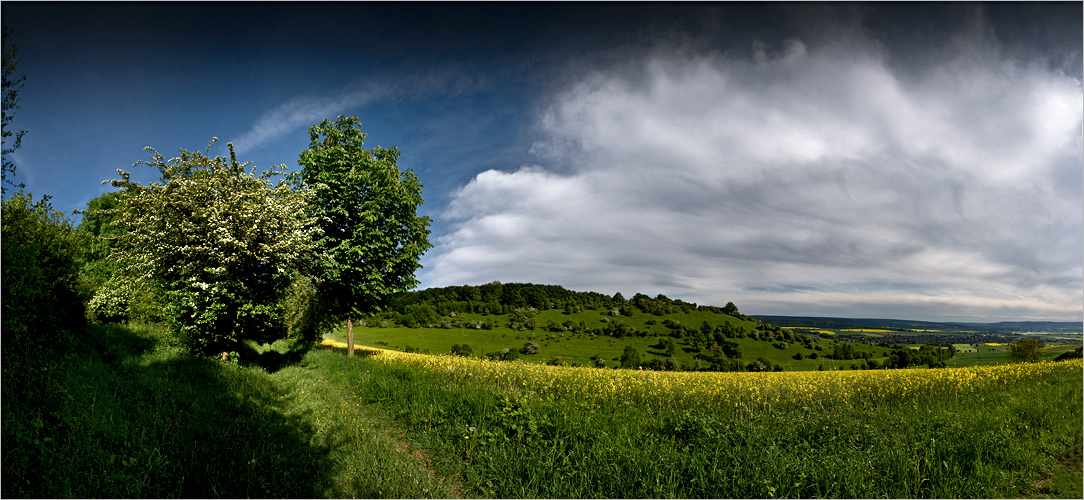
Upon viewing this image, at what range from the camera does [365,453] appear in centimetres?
592

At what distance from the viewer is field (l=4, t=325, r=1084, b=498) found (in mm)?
5086

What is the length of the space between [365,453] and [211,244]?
1072 centimetres

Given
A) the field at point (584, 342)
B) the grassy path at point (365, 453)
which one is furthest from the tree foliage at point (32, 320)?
the field at point (584, 342)

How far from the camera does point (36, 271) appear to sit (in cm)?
771

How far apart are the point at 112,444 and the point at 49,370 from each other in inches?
148

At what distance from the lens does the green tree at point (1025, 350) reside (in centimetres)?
2479

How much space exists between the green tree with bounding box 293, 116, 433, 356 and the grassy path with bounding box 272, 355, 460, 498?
8.09 m

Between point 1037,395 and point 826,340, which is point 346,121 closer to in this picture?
point 1037,395

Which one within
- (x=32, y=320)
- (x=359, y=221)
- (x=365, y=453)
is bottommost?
(x=365, y=453)

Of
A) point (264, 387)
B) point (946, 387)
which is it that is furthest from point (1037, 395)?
point (264, 387)

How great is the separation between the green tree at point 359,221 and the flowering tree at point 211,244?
290 cm

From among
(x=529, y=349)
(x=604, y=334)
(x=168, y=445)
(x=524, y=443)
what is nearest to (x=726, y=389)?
(x=524, y=443)

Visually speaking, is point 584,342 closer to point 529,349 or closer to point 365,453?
point 529,349

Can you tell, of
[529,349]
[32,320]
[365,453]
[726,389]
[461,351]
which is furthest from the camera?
[529,349]
